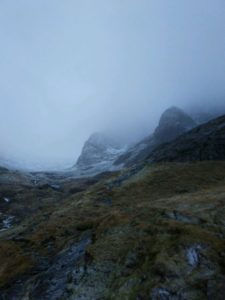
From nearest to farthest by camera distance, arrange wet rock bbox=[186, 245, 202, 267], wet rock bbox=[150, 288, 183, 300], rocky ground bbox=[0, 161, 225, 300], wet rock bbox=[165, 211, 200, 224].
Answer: wet rock bbox=[150, 288, 183, 300], rocky ground bbox=[0, 161, 225, 300], wet rock bbox=[186, 245, 202, 267], wet rock bbox=[165, 211, 200, 224]

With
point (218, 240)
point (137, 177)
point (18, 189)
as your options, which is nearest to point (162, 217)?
point (218, 240)

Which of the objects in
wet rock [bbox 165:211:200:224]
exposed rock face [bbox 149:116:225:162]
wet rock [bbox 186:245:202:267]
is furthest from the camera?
exposed rock face [bbox 149:116:225:162]

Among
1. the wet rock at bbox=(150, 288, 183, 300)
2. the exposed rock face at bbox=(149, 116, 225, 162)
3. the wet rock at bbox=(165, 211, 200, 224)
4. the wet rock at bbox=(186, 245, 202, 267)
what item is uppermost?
the exposed rock face at bbox=(149, 116, 225, 162)

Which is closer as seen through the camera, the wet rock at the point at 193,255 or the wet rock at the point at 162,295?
the wet rock at the point at 162,295

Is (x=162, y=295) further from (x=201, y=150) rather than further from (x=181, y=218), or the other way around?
(x=201, y=150)

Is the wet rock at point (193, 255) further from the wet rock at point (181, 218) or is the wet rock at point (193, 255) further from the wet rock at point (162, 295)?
the wet rock at point (181, 218)

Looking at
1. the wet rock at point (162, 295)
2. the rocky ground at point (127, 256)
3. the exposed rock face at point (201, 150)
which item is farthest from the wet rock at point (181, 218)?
the exposed rock face at point (201, 150)

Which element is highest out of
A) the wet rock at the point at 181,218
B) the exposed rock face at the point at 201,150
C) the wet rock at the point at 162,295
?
the exposed rock face at the point at 201,150

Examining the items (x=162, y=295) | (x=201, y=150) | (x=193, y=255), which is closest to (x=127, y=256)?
(x=193, y=255)

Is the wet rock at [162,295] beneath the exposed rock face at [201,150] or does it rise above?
beneath

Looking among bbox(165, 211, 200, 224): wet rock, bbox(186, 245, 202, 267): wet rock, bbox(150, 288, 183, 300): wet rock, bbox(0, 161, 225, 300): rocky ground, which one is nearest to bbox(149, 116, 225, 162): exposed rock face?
bbox(0, 161, 225, 300): rocky ground

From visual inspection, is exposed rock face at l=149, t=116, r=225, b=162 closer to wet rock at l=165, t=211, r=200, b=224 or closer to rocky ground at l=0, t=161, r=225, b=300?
rocky ground at l=0, t=161, r=225, b=300

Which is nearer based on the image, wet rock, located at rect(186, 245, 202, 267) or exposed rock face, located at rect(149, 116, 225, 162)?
wet rock, located at rect(186, 245, 202, 267)

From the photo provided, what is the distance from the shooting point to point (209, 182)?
4678 cm
